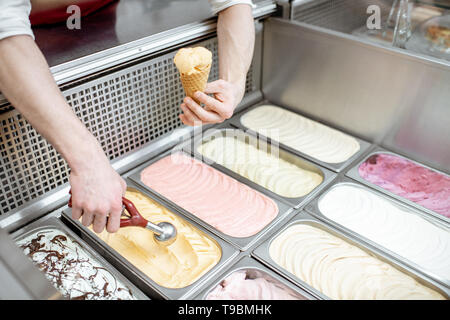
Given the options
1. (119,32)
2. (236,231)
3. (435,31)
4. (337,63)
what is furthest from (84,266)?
(435,31)

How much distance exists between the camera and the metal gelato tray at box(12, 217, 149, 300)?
1396 millimetres

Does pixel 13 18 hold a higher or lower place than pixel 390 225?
higher

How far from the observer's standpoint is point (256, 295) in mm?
1426

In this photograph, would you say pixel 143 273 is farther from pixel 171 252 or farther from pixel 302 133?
pixel 302 133

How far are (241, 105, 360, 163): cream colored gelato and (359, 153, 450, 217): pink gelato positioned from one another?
0.13 meters

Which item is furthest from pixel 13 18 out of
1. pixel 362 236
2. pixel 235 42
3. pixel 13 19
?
pixel 362 236

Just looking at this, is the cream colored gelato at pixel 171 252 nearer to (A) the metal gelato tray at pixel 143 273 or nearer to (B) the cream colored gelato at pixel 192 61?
(A) the metal gelato tray at pixel 143 273

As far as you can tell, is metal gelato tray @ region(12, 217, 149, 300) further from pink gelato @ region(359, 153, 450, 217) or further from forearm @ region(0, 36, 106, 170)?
pink gelato @ region(359, 153, 450, 217)

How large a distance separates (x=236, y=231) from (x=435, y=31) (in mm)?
1417

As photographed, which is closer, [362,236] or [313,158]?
[362,236]

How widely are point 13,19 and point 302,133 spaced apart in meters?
1.45

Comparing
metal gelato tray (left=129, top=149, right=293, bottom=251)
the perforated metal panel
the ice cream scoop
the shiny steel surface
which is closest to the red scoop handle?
the ice cream scoop

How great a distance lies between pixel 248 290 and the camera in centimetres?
144

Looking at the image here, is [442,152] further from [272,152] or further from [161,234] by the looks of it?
[161,234]
